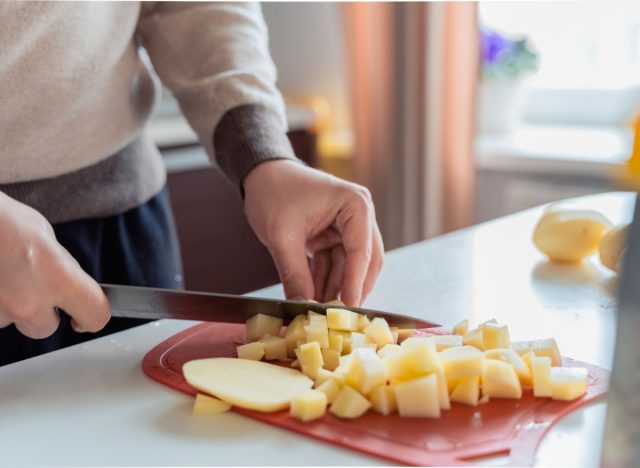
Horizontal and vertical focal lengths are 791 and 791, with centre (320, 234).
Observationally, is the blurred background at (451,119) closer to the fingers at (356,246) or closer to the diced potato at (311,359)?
the fingers at (356,246)

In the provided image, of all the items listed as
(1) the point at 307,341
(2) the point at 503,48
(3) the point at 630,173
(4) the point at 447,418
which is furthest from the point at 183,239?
(3) the point at 630,173

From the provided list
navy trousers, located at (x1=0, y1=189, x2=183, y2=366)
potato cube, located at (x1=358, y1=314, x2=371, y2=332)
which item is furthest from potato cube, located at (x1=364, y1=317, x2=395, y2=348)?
navy trousers, located at (x1=0, y1=189, x2=183, y2=366)

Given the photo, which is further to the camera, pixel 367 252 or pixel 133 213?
pixel 133 213

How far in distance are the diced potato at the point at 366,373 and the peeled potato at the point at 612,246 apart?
48 cm

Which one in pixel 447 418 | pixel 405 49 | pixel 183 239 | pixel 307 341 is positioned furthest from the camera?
pixel 405 49

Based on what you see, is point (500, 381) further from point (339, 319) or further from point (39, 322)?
point (39, 322)

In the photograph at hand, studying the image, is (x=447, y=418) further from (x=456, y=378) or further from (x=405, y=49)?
(x=405, y=49)

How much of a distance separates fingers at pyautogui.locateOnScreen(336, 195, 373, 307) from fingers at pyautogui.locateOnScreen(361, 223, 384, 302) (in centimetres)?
2

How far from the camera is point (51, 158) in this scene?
2.94 feet

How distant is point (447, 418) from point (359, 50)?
191cm

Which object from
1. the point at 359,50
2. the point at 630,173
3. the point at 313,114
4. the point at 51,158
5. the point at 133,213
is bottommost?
the point at 313,114

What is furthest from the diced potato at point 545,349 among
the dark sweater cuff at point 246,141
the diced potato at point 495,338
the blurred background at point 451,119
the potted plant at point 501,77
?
the potted plant at point 501,77

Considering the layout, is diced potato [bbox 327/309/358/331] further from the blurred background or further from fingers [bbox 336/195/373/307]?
the blurred background

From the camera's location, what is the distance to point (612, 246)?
1.00 metres
